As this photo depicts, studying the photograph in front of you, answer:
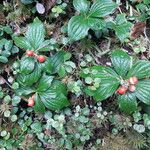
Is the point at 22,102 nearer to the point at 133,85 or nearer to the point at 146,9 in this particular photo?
the point at 133,85

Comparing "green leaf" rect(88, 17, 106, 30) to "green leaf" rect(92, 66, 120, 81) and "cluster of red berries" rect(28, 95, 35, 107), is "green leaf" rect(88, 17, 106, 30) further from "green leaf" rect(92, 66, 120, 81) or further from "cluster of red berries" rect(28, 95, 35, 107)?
"cluster of red berries" rect(28, 95, 35, 107)

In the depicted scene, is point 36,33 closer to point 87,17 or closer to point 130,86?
point 87,17

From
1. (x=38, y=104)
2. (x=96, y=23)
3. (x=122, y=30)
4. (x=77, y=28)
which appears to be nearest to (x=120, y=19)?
(x=122, y=30)

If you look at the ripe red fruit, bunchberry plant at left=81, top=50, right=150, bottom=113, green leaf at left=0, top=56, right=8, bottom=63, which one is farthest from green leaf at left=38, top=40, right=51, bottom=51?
the ripe red fruit

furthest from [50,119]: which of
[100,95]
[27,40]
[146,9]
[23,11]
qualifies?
[146,9]

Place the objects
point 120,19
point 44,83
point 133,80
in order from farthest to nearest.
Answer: point 120,19 → point 44,83 → point 133,80

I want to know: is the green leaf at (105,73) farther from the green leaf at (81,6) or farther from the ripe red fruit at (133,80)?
the green leaf at (81,6)

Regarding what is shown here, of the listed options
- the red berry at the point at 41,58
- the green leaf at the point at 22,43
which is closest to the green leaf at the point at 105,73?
the red berry at the point at 41,58
